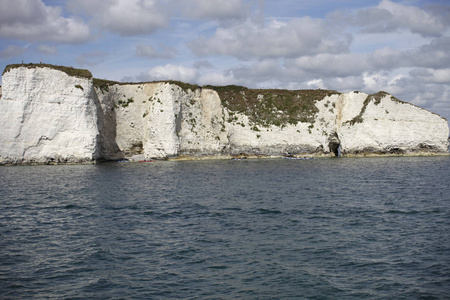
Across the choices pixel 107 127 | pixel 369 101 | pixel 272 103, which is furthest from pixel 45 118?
pixel 369 101

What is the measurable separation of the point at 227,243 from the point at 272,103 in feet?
190

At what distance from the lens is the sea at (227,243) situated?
11672 millimetres

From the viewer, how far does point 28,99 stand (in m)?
53.4

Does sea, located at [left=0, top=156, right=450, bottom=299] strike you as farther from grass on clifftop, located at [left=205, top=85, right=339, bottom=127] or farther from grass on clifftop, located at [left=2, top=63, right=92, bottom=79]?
grass on clifftop, located at [left=205, top=85, right=339, bottom=127]

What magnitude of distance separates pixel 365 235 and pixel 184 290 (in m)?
9.10

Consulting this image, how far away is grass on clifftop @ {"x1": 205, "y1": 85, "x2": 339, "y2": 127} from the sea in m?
40.2

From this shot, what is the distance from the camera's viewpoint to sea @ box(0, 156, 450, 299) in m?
11.7

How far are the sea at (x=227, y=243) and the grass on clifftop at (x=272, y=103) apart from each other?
132 feet

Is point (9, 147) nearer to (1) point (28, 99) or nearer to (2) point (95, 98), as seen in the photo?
(1) point (28, 99)

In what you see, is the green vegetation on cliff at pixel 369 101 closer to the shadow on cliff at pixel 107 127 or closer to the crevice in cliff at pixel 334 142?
the crevice in cliff at pixel 334 142

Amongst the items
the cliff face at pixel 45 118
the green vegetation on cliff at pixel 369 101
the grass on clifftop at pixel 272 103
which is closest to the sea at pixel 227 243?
the cliff face at pixel 45 118

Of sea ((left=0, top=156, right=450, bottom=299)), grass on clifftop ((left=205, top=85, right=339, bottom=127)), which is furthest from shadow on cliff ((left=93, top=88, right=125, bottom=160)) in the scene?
sea ((left=0, top=156, right=450, bottom=299))

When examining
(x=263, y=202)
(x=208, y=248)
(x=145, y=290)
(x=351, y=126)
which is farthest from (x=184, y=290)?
(x=351, y=126)

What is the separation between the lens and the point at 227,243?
15.8m
